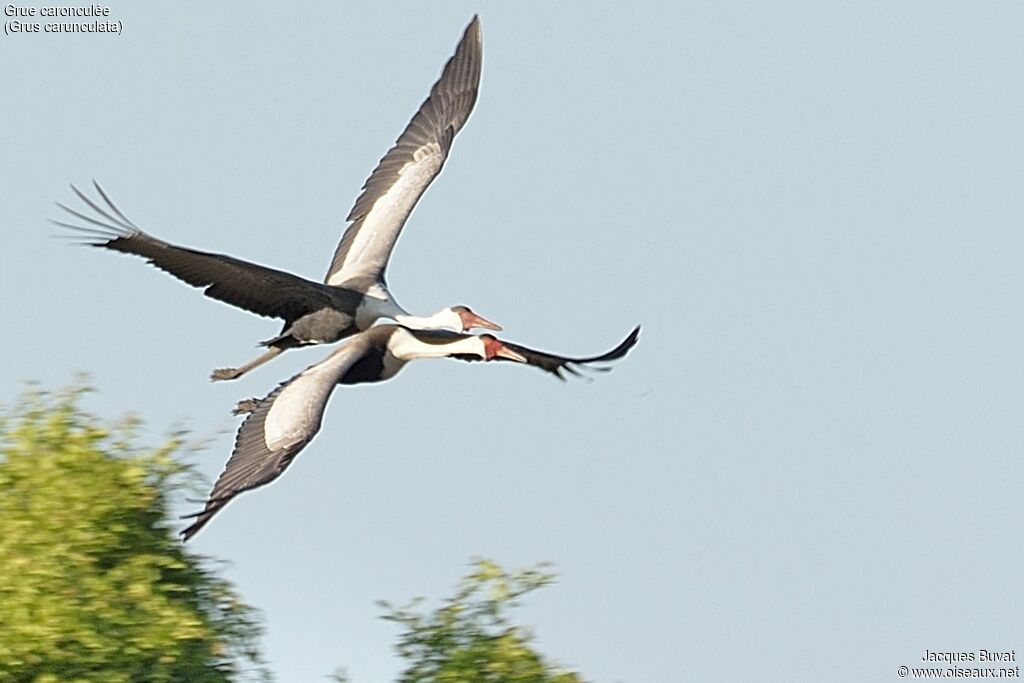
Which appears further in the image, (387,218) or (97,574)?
(387,218)

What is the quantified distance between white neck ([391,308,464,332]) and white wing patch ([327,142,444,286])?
2.19ft

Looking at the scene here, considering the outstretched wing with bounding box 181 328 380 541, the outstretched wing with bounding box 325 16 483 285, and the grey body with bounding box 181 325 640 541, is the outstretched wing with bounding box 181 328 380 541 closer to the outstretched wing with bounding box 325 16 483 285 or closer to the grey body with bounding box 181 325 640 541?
the grey body with bounding box 181 325 640 541

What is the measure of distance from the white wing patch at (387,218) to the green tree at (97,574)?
116 inches

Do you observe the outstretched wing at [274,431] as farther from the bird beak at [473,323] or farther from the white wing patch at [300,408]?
the bird beak at [473,323]

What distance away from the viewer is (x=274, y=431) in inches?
329

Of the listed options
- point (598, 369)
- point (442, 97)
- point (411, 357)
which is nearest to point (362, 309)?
point (411, 357)

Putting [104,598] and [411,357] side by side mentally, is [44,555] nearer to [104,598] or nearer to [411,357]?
[104,598]

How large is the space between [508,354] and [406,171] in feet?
6.50

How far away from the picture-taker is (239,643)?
7852mm

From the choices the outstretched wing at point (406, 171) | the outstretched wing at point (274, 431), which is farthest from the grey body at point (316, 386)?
the outstretched wing at point (406, 171)

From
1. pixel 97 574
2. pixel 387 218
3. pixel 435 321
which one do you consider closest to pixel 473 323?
pixel 435 321

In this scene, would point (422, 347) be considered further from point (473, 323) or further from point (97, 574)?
point (97, 574)

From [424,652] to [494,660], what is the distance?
0.31 m

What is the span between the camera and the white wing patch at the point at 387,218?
34.7 feet
